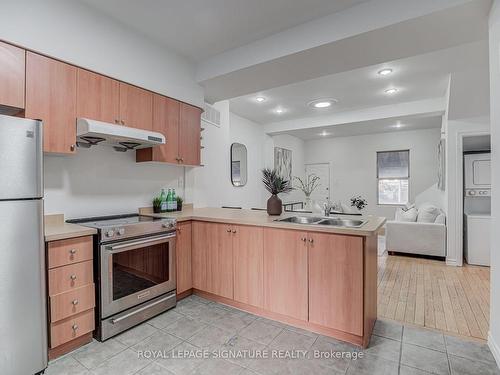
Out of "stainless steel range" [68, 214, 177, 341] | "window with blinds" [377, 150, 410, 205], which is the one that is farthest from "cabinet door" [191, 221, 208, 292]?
"window with blinds" [377, 150, 410, 205]

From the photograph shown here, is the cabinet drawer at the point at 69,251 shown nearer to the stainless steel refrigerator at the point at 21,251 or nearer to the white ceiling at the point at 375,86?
the stainless steel refrigerator at the point at 21,251

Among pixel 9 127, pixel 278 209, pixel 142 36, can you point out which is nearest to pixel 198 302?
pixel 278 209

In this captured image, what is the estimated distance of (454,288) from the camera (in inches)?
124

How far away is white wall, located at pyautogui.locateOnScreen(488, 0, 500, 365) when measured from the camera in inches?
69.3

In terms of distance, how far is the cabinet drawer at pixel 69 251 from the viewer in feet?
5.82

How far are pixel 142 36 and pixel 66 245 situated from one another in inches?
83.9

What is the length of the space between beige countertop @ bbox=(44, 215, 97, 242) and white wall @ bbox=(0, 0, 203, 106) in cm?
131

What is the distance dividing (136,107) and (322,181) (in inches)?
261

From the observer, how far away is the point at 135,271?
2316mm

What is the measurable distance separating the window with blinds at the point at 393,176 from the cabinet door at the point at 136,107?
6.69 metres

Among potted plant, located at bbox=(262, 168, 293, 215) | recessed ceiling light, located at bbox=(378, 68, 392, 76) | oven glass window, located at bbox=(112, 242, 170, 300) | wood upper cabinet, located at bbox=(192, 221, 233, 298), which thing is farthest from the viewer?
recessed ceiling light, located at bbox=(378, 68, 392, 76)

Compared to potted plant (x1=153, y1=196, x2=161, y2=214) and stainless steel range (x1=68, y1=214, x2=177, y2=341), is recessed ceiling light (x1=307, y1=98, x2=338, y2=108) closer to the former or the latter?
potted plant (x1=153, y1=196, x2=161, y2=214)

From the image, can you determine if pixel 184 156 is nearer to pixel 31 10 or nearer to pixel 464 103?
pixel 31 10

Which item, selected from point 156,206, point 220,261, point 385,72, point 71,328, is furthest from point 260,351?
point 385,72
